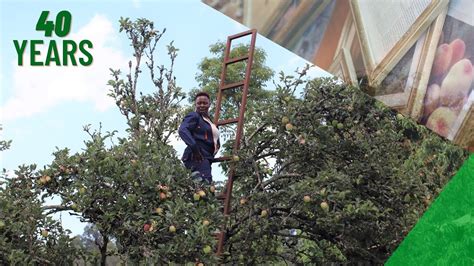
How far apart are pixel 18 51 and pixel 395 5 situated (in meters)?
3.62

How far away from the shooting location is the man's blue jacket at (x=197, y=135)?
5.18 m

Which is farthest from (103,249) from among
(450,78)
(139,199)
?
(450,78)

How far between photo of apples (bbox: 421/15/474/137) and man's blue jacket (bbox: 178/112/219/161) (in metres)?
2.17

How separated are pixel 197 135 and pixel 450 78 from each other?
2.41 meters

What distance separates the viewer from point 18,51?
5965mm

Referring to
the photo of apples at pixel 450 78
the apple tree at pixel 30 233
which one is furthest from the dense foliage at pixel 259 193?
the photo of apples at pixel 450 78

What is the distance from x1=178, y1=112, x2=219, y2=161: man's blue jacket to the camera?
518 centimetres

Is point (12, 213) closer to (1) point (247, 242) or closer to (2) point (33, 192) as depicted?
(2) point (33, 192)

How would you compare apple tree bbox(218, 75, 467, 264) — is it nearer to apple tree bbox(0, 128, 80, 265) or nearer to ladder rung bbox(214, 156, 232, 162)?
ladder rung bbox(214, 156, 232, 162)

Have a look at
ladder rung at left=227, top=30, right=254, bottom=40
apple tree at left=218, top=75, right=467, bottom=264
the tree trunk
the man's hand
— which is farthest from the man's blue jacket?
the tree trunk

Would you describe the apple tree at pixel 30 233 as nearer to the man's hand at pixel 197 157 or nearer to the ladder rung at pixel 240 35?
the man's hand at pixel 197 157

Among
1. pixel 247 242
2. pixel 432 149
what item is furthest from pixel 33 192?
pixel 432 149

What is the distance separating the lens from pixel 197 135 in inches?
209

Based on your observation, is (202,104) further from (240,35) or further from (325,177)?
(325,177)
